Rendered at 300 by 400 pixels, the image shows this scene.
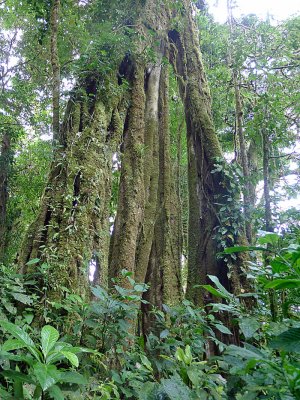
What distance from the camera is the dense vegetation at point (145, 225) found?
1.09 meters

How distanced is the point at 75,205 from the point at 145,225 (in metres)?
1.54

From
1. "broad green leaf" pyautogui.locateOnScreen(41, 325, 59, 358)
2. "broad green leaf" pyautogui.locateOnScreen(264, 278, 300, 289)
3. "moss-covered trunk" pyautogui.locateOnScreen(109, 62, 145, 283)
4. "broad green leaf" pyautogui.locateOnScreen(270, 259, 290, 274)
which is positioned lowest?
"broad green leaf" pyautogui.locateOnScreen(41, 325, 59, 358)

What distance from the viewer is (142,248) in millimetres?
3982

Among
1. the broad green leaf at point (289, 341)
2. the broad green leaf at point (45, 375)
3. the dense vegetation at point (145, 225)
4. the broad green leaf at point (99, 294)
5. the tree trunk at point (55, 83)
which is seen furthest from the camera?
the tree trunk at point (55, 83)

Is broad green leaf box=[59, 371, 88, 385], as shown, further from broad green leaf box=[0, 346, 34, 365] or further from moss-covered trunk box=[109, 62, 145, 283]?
moss-covered trunk box=[109, 62, 145, 283]

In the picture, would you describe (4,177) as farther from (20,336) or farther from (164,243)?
(20,336)

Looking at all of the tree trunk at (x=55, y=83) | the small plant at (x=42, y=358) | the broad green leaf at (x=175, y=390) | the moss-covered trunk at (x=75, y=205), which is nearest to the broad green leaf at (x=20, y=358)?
the small plant at (x=42, y=358)

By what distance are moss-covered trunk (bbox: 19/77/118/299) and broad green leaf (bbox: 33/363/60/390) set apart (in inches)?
45.9

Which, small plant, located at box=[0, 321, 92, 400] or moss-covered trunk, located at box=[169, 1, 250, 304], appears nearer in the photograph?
small plant, located at box=[0, 321, 92, 400]

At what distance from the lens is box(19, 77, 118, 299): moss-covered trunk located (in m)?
2.31

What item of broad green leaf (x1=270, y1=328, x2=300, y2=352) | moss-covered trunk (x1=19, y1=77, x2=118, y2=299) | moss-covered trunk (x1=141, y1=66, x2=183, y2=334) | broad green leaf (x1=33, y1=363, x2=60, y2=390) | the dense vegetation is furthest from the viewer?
moss-covered trunk (x1=141, y1=66, x2=183, y2=334)

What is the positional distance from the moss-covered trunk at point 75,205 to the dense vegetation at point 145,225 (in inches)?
0.5

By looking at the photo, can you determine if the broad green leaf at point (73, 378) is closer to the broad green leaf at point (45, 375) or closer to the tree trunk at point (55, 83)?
the broad green leaf at point (45, 375)

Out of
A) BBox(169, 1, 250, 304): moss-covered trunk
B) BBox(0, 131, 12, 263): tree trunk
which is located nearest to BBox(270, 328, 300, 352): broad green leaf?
BBox(169, 1, 250, 304): moss-covered trunk
